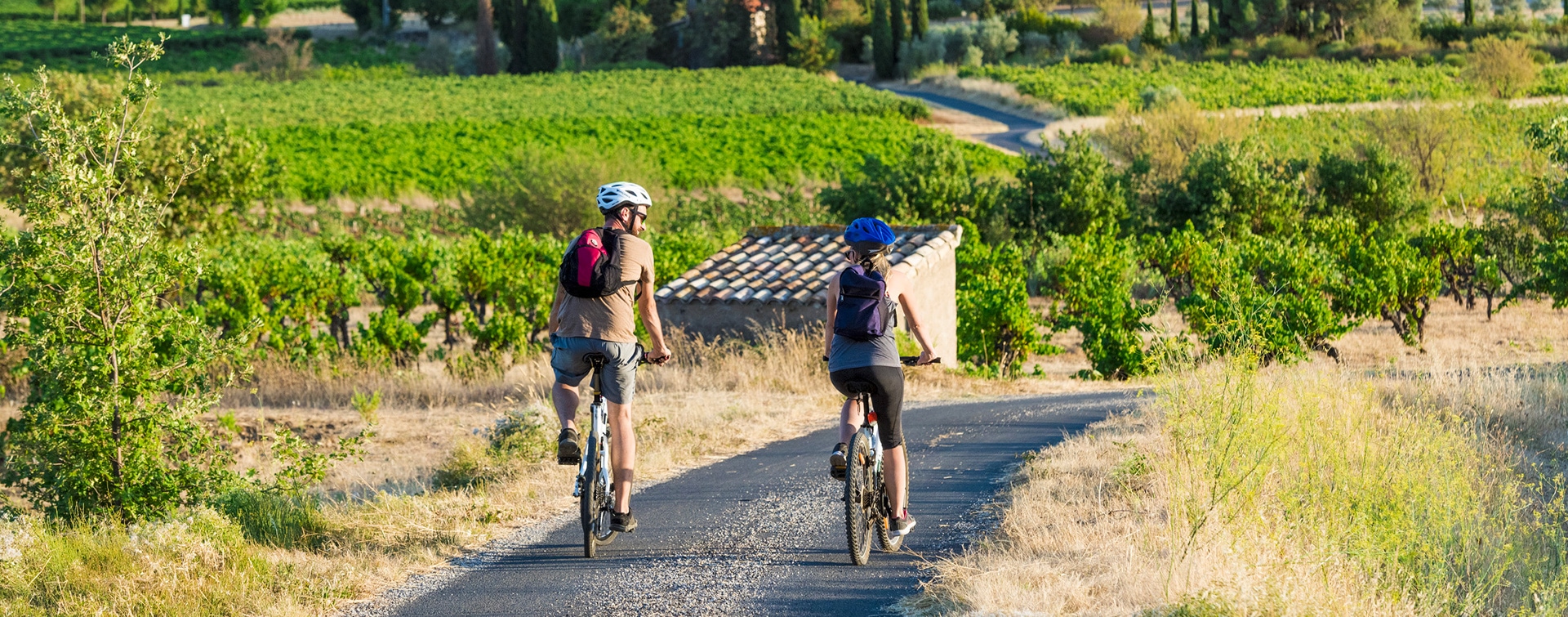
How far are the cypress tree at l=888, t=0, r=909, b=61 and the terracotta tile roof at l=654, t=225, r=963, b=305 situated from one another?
71.5m

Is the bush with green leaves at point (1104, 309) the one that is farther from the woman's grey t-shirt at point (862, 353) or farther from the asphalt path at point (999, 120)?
the asphalt path at point (999, 120)

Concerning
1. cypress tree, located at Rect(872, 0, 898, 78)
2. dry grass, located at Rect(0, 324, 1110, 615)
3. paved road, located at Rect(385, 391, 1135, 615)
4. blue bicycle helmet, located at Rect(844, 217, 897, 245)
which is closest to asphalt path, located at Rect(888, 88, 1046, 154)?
cypress tree, located at Rect(872, 0, 898, 78)

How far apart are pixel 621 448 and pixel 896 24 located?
3399 inches

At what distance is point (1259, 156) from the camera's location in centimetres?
3353

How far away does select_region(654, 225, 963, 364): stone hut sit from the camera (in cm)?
1792

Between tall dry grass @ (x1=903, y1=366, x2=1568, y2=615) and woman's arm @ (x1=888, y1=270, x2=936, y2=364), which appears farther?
woman's arm @ (x1=888, y1=270, x2=936, y2=364)

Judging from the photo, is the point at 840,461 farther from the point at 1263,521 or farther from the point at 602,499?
the point at 1263,521

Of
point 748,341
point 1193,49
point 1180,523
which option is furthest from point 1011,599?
point 1193,49

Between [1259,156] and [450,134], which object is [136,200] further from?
[450,134]

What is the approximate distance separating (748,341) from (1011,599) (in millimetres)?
12242

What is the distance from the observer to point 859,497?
6.75 m

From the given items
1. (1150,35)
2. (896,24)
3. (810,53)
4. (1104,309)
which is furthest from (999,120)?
(1104,309)

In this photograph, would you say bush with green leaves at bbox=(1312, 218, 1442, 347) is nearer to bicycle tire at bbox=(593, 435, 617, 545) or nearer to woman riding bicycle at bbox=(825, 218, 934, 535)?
woman riding bicycle at bbox=(825, 218, 934, 535)

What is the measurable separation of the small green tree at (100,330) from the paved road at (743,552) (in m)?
2.91
